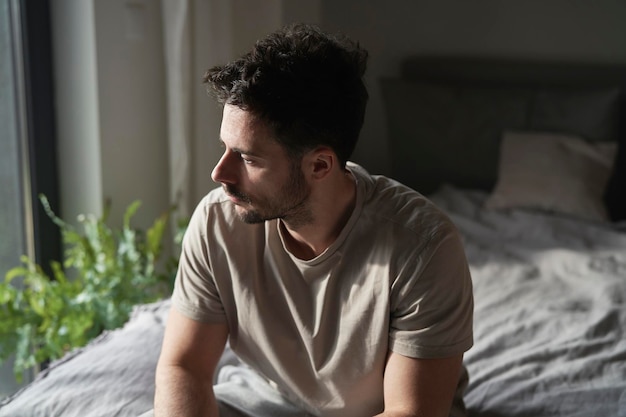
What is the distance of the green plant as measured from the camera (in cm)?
224

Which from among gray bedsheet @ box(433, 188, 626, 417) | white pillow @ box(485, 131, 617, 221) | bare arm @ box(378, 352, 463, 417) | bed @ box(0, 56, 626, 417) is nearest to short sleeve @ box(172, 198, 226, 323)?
bed @ box(0, 56, 626, 417)

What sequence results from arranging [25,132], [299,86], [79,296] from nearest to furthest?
[299,86] → [79,296] → [25,132]

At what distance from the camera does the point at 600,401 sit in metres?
1.54

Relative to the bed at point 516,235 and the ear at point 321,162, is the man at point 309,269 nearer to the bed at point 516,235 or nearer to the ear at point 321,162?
the ear at point 321,162

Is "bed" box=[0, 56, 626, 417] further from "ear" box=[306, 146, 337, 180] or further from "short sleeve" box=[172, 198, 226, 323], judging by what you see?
"ear" box=[306, 146, 337, 180]

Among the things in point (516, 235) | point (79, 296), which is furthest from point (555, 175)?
point (79, 296)

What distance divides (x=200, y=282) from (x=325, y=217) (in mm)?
262

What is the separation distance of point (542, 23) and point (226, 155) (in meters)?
2.29

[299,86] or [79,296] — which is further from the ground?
[299,86]

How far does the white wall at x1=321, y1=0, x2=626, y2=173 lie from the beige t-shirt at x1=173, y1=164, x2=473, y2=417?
201 cm

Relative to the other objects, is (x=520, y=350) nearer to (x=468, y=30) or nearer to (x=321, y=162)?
(x=321, y=162)

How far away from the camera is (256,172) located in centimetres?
125

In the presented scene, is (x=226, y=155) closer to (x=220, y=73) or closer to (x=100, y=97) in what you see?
(x=220, y=73)

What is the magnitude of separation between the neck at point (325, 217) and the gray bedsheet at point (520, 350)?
0.46 metres
